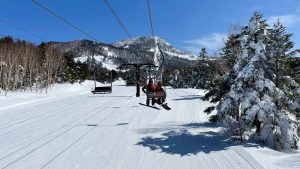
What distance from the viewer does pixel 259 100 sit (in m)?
14.3

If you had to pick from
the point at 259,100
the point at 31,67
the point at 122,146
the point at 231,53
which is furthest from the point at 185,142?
the point at 31,67

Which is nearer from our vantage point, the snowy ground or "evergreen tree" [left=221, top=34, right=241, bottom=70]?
the snowy ground

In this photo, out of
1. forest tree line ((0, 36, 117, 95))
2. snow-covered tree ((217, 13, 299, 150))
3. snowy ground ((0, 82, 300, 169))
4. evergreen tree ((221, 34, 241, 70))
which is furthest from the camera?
forest tree line ((0, 36, 117, 95))

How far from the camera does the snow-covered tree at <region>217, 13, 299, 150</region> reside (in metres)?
14.2

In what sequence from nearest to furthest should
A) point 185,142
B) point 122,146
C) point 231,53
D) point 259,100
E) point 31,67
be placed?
point 122,146, point 259,100, point 185,142, point 231,53, point 31,67

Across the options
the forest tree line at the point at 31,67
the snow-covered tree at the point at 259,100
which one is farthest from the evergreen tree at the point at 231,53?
the forest tree line at the point at 31,67

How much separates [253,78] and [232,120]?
234 centimetres

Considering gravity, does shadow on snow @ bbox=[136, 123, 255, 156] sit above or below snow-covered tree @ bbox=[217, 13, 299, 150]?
below

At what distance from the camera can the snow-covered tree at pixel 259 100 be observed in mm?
14239

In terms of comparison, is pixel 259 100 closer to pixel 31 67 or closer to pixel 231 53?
pixel 231 53

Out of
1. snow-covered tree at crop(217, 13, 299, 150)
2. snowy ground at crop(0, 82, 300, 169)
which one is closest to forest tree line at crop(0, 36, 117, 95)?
snowy ground at crop(0, 82, 300, 169)

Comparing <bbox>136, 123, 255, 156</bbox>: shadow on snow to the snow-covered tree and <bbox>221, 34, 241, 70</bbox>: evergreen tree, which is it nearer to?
the snow-covered tree

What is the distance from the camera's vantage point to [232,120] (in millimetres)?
16016

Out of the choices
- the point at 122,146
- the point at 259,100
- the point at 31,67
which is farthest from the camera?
the point at 31,67
